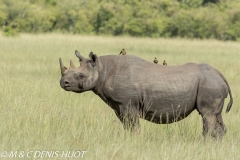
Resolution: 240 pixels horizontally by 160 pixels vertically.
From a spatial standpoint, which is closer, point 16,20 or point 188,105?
point 188,105

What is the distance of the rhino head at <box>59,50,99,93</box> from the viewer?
5777 millimetres

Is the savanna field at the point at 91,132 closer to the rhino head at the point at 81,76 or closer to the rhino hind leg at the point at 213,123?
the rhino hind leg at the point at 213,123

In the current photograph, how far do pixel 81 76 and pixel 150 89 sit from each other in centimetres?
72

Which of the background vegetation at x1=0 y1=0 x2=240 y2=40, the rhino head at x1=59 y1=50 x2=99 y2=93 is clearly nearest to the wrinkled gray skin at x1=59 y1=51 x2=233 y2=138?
the rhino head at x1=59 y1=50 x2=99 y2=93

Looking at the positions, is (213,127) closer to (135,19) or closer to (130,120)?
(130,120)

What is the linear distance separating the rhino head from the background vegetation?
31270 millimetres

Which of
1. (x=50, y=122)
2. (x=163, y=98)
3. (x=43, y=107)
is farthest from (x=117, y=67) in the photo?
(x=43, y=107)

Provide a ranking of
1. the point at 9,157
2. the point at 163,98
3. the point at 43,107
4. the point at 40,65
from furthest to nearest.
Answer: the point at 40,65
the point at 43,107
the point at 163,98
the point at 9,157

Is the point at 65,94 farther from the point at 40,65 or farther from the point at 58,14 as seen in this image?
the point at 58,14

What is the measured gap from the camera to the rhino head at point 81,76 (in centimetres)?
578

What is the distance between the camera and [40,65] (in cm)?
1381

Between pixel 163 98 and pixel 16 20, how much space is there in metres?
32.4

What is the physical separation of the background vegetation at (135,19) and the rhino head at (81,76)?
3127 centimetres

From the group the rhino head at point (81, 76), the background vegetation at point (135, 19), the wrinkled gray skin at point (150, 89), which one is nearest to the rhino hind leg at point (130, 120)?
the wrinkled gray skin at point (150, 89)
